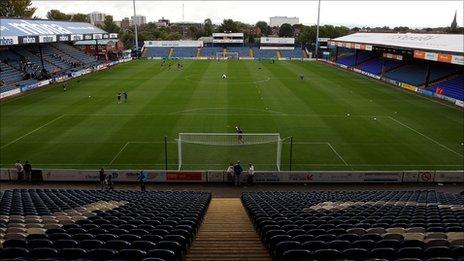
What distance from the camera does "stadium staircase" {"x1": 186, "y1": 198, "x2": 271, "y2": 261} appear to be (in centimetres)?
905

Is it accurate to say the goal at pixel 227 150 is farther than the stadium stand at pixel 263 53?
No

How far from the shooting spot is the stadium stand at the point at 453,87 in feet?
152

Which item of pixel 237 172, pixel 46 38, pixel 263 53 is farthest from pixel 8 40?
pixel 263 53

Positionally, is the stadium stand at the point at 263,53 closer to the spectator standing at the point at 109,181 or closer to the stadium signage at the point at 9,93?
the stadium signage at the point at 9,93

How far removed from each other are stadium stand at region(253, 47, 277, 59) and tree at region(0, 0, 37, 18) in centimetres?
6198

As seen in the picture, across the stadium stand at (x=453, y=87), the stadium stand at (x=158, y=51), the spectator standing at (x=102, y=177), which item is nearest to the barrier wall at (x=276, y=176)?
the spectator standing at (x=102, y=177)

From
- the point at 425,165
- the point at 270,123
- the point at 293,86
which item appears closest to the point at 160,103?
the point at 270,123

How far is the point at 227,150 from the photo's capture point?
91.9 feet

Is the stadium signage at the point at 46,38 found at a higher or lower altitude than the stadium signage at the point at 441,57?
higher

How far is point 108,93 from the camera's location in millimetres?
50156

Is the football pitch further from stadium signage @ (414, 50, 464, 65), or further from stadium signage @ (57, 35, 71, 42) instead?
stadium signage @ (57, 35, 71, 42)

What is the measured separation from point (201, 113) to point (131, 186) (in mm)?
16909

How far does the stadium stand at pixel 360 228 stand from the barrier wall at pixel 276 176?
6.44 m

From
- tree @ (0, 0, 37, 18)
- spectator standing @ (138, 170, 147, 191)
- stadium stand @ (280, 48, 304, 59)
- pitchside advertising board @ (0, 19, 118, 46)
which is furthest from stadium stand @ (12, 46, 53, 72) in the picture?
stadium stand @ (280, 48, 304, 59)
